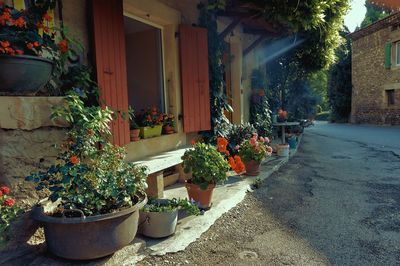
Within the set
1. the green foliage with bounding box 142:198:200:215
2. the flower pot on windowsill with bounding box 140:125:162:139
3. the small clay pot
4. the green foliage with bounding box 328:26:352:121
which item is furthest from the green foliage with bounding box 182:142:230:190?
the green foliage with bounding box 328:26:352:121

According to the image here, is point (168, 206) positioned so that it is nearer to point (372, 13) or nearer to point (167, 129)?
point (167, 129)

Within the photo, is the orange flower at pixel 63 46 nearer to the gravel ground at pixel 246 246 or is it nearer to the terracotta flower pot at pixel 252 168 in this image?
the gravel ground at pixel 246 246

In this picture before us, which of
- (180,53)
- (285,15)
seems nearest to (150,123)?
(180,53)

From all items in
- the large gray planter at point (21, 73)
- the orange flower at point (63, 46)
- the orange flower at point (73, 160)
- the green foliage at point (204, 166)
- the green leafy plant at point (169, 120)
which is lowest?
the green foliage at point (204, 166)

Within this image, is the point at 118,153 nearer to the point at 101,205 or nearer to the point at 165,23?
the point at 101,205

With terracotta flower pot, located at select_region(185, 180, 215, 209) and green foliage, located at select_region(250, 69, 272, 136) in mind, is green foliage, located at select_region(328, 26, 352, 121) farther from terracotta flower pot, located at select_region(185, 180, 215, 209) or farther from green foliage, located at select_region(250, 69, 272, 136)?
terracotta flower pot, located at select_region(185, 180, 215, 209)

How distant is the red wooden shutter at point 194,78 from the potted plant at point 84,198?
2.30 meters

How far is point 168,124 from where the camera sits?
4523 mm

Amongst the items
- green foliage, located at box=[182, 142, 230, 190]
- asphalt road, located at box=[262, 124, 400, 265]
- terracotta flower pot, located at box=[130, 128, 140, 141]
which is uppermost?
terracotta flower pot, located at box=[130, 128, 140, 141]

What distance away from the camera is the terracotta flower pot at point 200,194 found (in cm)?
332

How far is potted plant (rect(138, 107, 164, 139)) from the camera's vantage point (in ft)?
13.4

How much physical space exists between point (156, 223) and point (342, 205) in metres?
2.39

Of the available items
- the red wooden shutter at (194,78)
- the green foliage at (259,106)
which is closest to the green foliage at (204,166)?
the red wooden shutter at (194,78)

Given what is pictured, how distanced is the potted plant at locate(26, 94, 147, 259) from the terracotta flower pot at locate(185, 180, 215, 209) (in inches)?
36.8
